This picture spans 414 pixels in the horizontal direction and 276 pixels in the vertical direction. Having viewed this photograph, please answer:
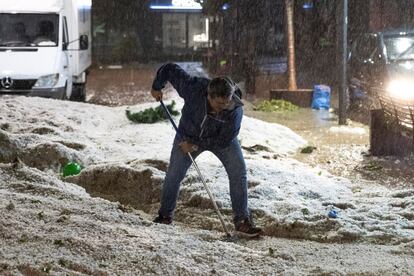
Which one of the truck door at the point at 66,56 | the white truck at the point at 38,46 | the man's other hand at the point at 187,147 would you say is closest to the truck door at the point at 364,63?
the white truck at the point at 38,46

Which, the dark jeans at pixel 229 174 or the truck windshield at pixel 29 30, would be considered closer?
the dark jeans at pixel 229 174

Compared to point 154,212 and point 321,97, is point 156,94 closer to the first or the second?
point 154,212

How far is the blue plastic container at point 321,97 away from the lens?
53.4ft

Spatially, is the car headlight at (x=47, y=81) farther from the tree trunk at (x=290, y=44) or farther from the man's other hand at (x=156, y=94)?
the man's other hand at (x=156, y=94)

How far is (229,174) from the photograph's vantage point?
20.7 ft

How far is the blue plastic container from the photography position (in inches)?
641

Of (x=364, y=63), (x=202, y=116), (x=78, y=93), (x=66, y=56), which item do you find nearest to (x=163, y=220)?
(x=202, y=116)

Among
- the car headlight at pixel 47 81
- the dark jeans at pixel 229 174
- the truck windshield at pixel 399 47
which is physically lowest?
the dark jeans at pixel 229 174

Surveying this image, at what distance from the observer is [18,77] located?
47.7 ft

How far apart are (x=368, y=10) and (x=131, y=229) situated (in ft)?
72.9

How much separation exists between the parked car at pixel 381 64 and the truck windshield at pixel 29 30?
22.1 feet

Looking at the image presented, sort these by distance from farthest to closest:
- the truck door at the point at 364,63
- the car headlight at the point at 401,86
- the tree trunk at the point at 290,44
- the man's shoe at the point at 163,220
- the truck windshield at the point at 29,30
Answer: the tree trunk at the point at 290,44 < the truck windshield at the point at 29,30 < the truck door at the point at 364,63 < the car headlight at the point at 401,86 < the man's shoe at the point at 163,220

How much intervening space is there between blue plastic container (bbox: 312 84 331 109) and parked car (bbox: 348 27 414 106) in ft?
1.93

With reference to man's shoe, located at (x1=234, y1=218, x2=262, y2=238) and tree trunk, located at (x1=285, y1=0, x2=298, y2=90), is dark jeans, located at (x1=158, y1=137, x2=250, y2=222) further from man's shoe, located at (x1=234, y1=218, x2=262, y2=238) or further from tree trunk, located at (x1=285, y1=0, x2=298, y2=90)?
tree trunk, located at (x1=285, y1=0, x2=298, y2=90)
